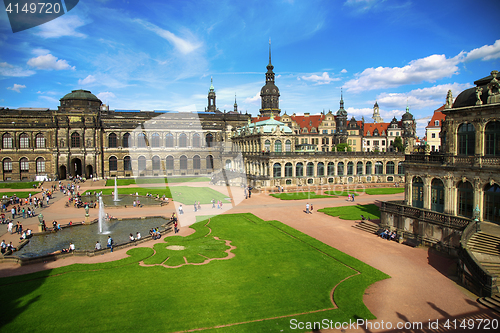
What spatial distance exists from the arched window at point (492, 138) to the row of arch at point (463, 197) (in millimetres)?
3034

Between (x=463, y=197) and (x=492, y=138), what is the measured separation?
5.87 metres

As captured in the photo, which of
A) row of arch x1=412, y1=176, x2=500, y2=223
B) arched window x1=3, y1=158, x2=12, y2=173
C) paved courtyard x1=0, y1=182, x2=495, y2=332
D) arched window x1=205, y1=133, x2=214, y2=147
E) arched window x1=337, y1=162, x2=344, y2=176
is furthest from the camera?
arched window x1=205, y1=133, x2=214, y2=147

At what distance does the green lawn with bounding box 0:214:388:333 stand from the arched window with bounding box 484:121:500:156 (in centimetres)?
1562

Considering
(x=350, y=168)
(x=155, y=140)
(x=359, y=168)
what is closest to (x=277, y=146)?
(x=350, y=168)

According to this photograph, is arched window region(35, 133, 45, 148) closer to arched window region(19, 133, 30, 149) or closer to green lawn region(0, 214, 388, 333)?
arched window region(19, 133, 30, 149)

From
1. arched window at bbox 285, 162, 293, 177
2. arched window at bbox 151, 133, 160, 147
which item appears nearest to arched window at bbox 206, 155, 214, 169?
arched window at bbox 151, 133, 160, 147

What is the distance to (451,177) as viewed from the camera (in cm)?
2914

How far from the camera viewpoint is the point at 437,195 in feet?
101

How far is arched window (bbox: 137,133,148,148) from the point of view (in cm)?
9675

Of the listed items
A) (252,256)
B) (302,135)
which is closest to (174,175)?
(302,135)

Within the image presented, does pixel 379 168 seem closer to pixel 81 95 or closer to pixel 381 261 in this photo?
pixel 381 261

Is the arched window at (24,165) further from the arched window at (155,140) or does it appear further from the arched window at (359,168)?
the arched window at (359,168)

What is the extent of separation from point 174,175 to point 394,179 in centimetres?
6500

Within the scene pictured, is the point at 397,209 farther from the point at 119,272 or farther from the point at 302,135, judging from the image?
the point at 302,135
